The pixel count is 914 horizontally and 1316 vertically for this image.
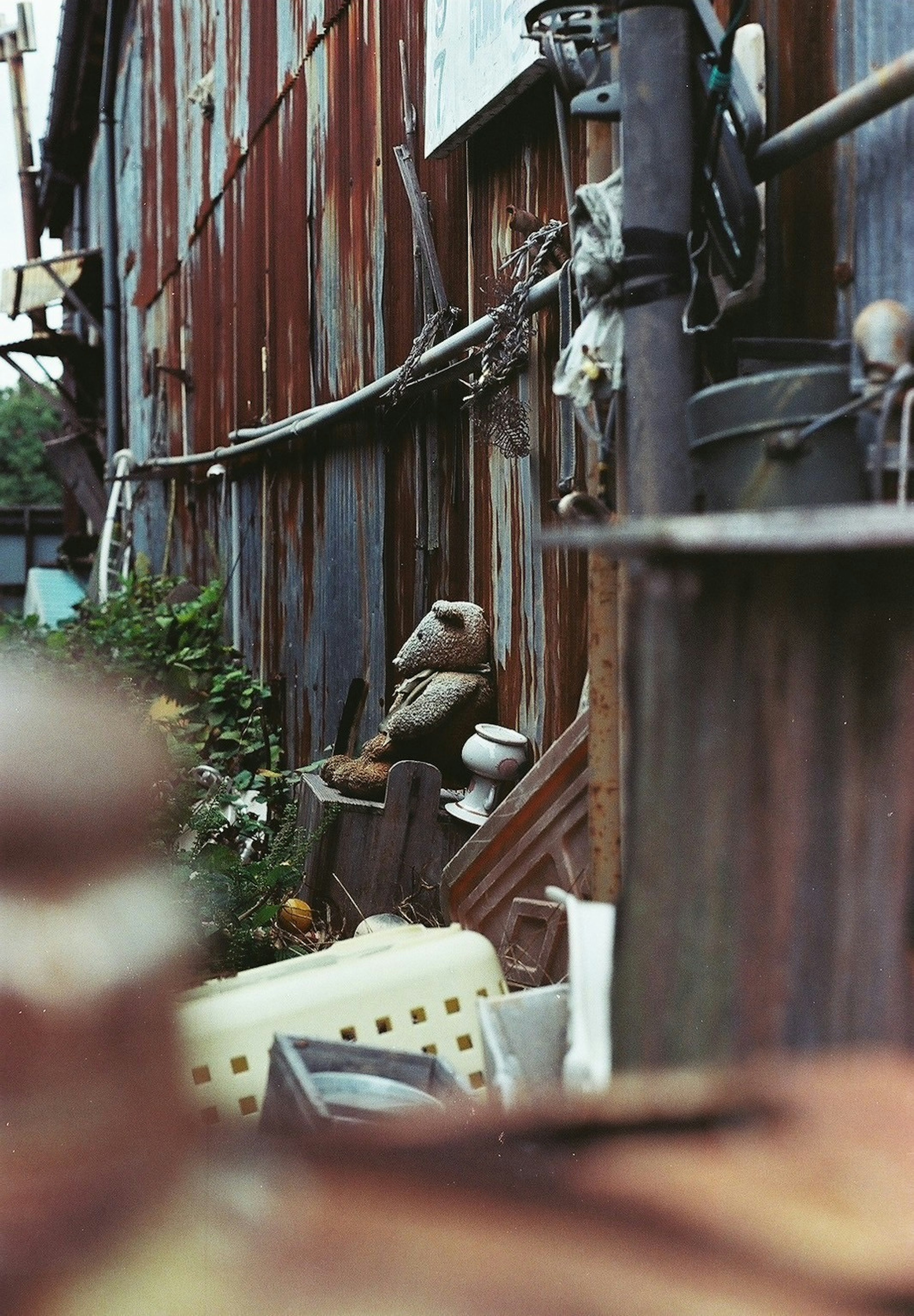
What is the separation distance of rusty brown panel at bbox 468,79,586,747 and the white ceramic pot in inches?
4.0

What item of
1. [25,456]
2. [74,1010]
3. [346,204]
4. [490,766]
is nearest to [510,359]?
[490,766]

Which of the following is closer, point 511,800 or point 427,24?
point 511,800

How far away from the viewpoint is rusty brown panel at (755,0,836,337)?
7.28 feet

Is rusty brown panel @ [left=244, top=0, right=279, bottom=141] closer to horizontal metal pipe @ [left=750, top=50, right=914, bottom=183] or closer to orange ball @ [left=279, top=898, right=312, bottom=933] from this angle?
orange ball @ [left=279, top=898, right=312, bottom=933]

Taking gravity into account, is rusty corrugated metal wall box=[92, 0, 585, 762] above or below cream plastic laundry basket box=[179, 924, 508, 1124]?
above

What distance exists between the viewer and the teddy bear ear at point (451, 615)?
458cm

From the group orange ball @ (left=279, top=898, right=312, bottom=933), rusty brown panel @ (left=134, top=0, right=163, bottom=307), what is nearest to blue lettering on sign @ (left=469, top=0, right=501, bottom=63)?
orange ball @ (left=279, top=898, right=312, bottom=933)

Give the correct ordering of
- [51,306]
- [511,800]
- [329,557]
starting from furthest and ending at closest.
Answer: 1. [51,306]
2. [329,557]
3. [511,800]

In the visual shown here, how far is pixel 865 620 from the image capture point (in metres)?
1.35

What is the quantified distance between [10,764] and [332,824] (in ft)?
8.71

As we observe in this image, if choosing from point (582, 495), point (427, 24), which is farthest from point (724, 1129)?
point (427, 24)

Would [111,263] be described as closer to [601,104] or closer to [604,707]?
[601,104]

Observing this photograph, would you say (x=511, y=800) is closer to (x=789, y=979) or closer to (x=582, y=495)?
(x=582, y=495)

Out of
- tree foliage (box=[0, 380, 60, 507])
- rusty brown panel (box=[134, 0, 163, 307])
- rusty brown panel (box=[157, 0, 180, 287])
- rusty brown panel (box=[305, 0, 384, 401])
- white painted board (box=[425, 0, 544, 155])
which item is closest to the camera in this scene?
white painted board (box=[425, 0, 544, 155])
